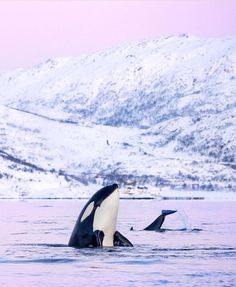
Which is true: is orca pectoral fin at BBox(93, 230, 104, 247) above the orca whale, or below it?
below

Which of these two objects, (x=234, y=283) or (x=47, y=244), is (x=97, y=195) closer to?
(x=47, y=244)

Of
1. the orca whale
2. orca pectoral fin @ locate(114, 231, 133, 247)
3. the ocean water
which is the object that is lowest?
the ocean water

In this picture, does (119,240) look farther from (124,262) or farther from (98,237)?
(124,262)

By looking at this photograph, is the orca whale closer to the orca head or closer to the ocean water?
the orca head

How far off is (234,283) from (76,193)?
459ft

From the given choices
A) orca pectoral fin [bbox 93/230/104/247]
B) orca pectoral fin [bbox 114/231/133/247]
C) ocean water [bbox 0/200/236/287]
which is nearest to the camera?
ocean water [bbox 0/200/236/287]

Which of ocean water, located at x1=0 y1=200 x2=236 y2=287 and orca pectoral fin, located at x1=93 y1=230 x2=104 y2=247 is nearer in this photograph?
ocean water, located at x1=0 y1=200 x2=236 y2=287

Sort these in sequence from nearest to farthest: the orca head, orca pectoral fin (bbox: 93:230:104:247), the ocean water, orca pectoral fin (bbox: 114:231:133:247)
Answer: the ocean water < the orca head < orca pectoral fin (bbox: 93:230:104:247) < orca pectoral fin (bbox: 114:231:133:247)

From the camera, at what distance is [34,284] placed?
72.2ft

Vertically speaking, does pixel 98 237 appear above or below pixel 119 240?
above

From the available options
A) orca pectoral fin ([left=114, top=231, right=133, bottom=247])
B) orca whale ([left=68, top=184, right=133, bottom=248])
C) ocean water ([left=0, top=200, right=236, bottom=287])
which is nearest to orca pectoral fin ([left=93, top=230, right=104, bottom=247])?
orca whale ([left=68, top=184, right=133, bottom=248])

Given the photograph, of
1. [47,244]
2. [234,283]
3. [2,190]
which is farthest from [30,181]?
[234,283]

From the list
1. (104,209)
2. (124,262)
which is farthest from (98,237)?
(124,262)

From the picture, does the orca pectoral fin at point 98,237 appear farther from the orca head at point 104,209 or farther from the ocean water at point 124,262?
the ocean water at point 124,262
